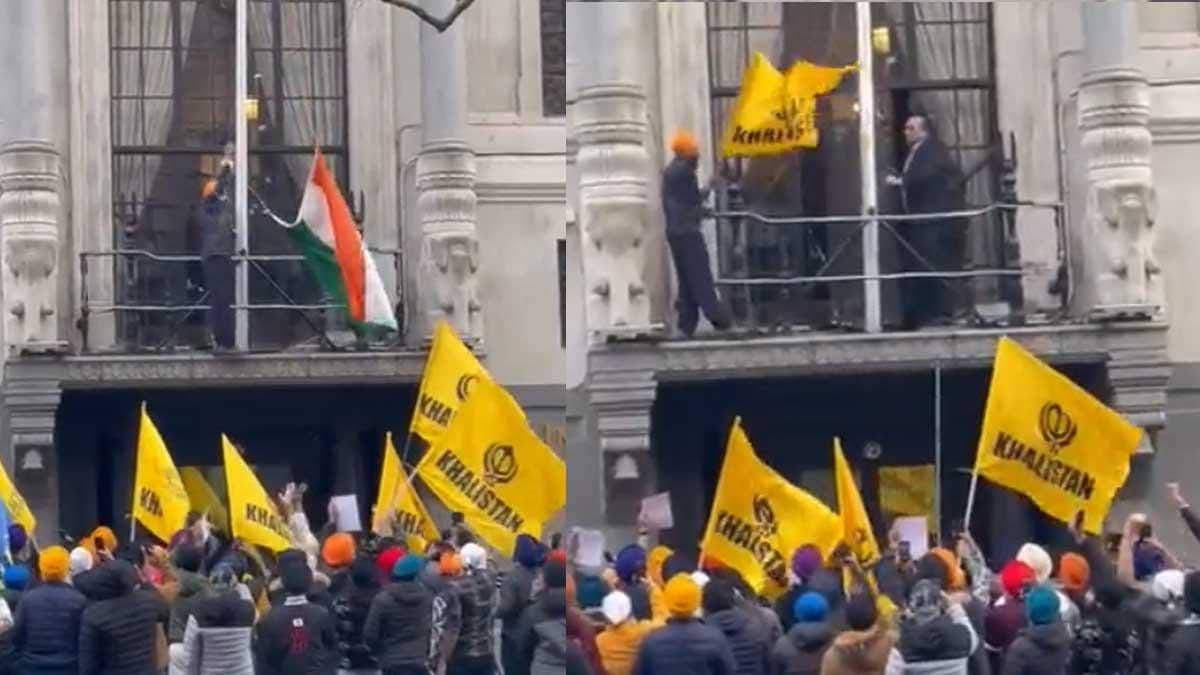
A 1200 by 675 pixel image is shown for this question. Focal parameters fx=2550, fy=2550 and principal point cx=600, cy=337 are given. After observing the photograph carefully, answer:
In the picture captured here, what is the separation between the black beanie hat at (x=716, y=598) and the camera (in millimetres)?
12344

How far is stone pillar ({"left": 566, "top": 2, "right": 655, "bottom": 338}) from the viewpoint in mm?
16594

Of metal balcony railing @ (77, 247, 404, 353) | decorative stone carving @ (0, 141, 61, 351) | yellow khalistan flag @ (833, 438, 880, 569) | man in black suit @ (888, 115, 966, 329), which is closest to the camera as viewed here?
yellow khalistan flag @ (833, 438, 880, 569)

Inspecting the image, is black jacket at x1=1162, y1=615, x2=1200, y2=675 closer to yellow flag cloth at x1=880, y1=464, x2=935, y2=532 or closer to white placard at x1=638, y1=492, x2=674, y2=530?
white placard at x1=638, y1=492, x2=674, y2=530

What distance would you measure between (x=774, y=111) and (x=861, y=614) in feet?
20.6

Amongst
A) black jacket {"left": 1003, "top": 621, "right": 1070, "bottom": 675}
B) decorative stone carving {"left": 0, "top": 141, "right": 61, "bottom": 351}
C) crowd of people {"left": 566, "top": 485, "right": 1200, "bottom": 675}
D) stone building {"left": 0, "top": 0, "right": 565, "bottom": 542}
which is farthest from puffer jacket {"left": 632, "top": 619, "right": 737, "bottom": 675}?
decorative stone carving {"left": 0, "top": 141, "right": 61, "bottom": 351}

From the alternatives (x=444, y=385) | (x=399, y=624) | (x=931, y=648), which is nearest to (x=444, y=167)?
(x=444, y=385)

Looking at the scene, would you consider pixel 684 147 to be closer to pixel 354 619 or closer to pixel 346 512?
pixel 354 619

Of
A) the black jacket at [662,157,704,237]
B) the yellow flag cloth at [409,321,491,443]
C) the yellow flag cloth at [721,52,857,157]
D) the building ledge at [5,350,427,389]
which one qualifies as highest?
the yellow flag cloth at [721,52,857,157]

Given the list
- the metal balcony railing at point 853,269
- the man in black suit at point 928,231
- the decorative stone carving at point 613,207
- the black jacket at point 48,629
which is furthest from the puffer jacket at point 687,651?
the man in black suit at point 928,231

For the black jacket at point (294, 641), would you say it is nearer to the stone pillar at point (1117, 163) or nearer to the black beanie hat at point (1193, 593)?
the black beanie hat at point (1193, 593)

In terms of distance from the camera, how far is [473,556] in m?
15.3

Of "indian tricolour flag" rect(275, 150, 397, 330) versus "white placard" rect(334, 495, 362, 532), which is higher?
"indian tricolour flag" rect(275, 150, 397, 330)

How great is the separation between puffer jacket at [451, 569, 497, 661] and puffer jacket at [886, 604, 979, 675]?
3.52m

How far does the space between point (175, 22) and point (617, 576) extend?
31.2 feet
